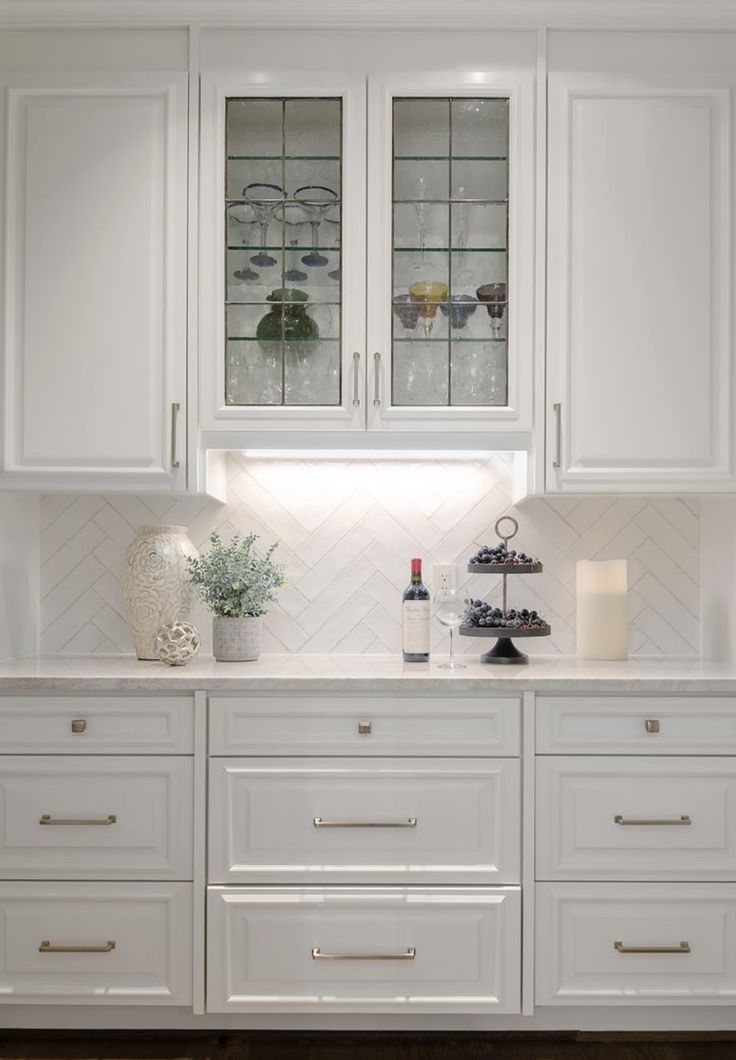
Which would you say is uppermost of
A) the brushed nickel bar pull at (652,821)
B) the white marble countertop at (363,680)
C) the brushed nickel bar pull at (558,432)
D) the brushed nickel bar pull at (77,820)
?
the brushed nickel bar pull at (558,432)

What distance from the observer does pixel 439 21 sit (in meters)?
2.46

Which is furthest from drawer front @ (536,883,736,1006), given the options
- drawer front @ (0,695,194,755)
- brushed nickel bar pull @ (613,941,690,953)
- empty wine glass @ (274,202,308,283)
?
empty wine glass @ (274,202,308,283)

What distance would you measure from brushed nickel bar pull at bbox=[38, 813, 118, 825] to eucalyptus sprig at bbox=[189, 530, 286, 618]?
602mm

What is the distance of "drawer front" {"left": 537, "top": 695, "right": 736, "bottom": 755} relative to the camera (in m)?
2.29

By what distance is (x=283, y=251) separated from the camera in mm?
2494

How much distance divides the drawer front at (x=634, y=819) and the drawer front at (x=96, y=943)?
923 millimetres

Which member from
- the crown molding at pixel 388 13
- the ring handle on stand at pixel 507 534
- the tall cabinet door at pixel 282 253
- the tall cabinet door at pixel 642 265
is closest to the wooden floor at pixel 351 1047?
the ring handle on stand at pixel 507 534

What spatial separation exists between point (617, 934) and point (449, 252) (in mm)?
1765

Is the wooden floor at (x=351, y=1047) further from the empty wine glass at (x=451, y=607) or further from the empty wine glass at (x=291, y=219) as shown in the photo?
the empty wine glass at (x=291, y=219)

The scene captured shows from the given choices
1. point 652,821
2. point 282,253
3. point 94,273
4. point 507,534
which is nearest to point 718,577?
point 507,534

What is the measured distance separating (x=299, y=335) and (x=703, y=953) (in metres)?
1.85

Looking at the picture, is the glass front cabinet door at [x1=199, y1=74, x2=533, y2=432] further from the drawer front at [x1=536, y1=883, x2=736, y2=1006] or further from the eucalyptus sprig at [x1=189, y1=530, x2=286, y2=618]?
the drawer front at [x1=536, y1=883, x2=736, y2=1006]

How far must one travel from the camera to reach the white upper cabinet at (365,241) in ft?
8.09

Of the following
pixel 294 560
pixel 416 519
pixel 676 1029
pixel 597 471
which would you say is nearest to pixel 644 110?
pixel 597 471
